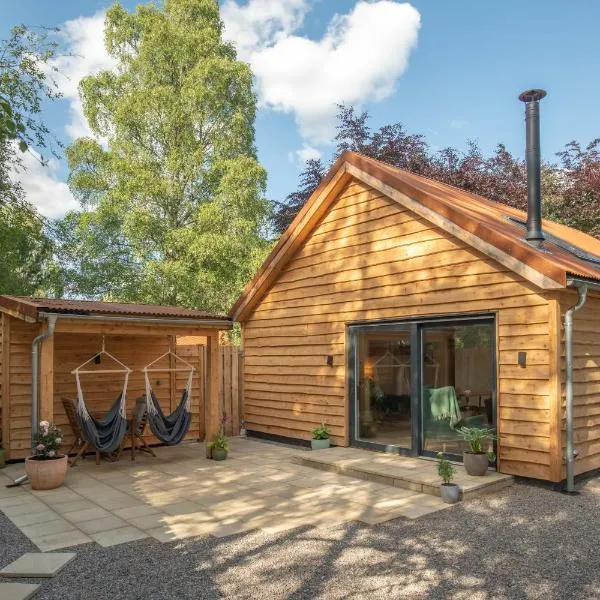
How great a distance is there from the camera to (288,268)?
10.3 meters

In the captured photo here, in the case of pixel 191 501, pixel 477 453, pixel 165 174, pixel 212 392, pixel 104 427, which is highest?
pixel 165 174

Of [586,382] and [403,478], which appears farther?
[586,382]

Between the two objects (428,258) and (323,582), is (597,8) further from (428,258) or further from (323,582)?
(323,582)

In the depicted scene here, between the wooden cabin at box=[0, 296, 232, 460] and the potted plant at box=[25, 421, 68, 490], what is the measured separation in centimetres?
34

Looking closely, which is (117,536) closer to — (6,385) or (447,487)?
(447,487)

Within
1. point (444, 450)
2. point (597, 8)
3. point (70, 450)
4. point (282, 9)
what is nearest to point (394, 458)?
point (444, 450)

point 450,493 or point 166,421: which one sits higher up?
point 166,421

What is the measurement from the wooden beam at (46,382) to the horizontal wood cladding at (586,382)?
6.20m

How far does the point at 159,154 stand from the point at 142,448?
12830mm

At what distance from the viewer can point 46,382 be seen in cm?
727

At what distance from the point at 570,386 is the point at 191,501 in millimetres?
4385

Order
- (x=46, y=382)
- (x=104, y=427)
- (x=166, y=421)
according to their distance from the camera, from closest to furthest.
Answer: (x=46, y=382)
(x=104, y=427)
(x=166, y=421)

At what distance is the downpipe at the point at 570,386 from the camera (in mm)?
6203

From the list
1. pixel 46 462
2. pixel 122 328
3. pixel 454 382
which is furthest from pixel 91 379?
pixel 454 382
